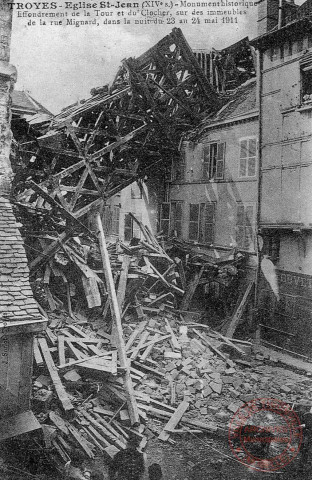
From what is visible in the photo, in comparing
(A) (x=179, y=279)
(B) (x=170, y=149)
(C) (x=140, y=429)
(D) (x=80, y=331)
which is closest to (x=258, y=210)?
(A) (x=179, y=279)

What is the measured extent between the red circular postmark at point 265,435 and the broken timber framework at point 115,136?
7.61 m

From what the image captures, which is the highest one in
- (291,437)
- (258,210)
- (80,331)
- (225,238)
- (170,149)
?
(170,149)

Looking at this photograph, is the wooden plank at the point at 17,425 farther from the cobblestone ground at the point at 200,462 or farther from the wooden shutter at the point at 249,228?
the wooden shutter at the point at 249,228

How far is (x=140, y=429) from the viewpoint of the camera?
785cm

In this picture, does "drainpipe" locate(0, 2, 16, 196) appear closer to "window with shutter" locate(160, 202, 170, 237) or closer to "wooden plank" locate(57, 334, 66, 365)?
"wooden plank" locate(57, 334, 66, 365)

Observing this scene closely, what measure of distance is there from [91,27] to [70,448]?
905 cm

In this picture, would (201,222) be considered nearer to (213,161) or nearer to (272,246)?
(213,161)

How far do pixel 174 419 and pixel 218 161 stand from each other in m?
11.1

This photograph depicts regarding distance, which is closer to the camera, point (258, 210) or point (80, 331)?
point (80, 331)

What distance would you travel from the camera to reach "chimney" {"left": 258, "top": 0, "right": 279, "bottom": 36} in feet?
44.5

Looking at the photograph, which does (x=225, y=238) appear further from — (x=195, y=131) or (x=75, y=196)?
(x=75, y=196)

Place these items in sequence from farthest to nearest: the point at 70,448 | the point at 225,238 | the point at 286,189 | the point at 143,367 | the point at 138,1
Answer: the point at 225,238
the point at 286,189
the point at 143,367
the point at 138,1
the point at 70,448

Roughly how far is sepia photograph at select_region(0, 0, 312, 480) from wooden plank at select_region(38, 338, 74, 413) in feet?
0.21

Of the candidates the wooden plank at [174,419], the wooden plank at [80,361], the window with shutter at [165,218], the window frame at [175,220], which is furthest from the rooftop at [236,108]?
the wooden plank at [174,419]
